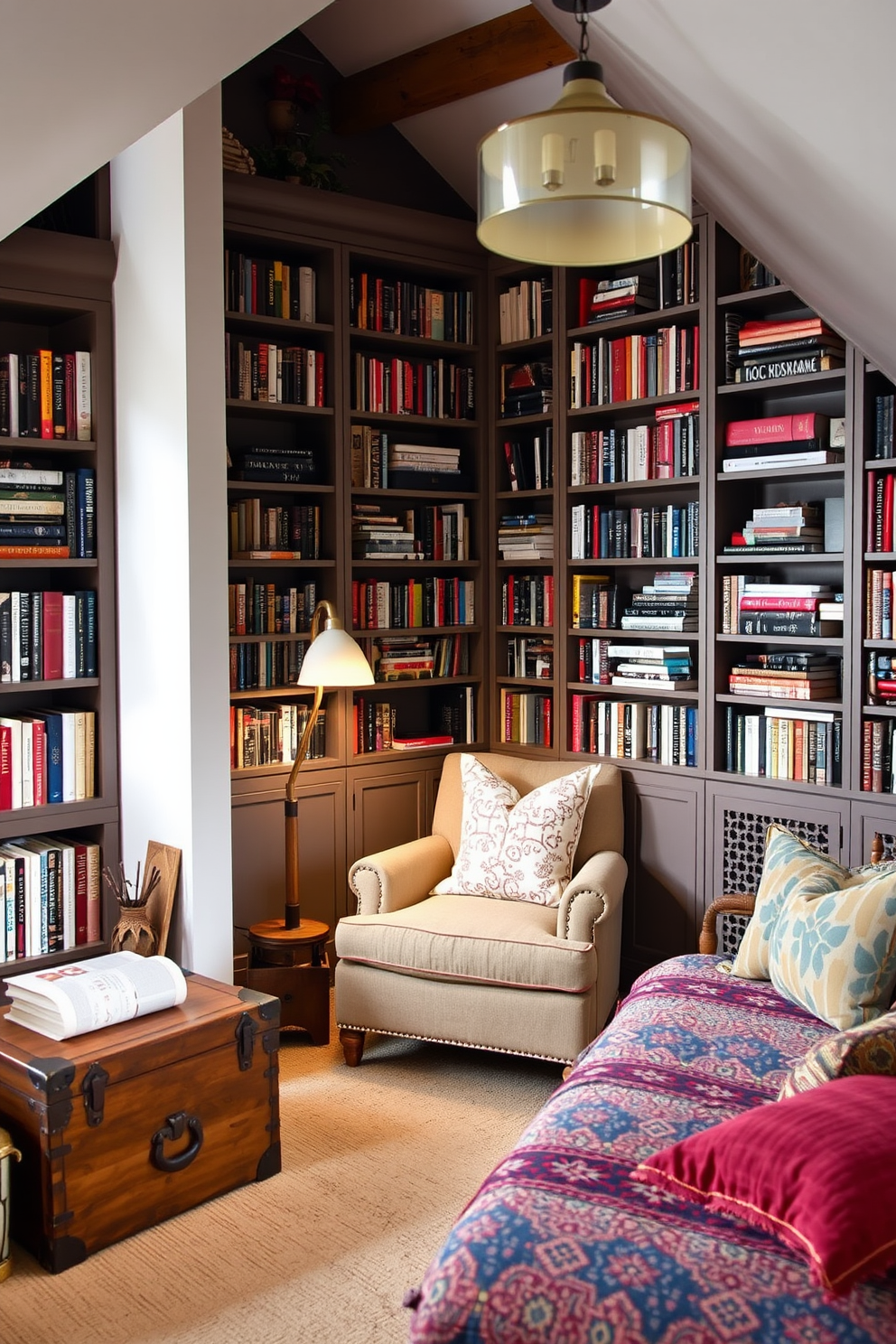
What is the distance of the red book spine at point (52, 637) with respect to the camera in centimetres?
361

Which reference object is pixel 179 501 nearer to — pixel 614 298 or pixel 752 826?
pixel 614 298

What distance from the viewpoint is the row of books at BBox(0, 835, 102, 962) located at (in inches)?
139

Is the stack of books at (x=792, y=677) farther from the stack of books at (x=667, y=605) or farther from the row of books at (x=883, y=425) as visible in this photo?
the row of books at (x=883, y=425)

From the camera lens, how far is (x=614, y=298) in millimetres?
4176

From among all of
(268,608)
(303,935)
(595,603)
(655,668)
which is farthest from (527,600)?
(303,935)

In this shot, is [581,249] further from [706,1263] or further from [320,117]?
[320,117]

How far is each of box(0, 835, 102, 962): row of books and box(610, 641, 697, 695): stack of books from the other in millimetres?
1858

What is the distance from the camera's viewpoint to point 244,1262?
267 centimetres

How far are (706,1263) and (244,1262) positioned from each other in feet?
4.37

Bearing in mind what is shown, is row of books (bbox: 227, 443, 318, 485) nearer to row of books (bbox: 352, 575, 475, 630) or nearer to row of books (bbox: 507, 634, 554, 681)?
row of books (bbox: 352, 575, 475, 630)

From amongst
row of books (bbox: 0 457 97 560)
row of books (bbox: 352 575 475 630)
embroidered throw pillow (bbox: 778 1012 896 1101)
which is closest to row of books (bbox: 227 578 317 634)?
row of books (bbox: 352 575 475 630)

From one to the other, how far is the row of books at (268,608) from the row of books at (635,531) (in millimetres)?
984

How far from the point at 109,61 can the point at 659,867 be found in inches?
120

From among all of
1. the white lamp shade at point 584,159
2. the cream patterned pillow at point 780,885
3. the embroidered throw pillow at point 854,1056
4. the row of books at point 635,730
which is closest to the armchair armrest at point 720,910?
the cream patterned pillow at point 780,885
